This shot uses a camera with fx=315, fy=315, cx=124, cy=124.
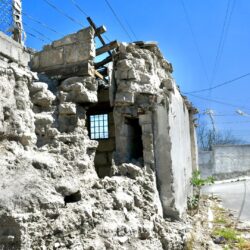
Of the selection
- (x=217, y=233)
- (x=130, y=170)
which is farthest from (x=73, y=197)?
(x=217, y=233)

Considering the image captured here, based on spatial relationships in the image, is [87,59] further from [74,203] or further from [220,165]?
[220,165]

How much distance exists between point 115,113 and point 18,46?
198 cm

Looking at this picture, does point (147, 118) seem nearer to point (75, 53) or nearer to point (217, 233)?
point (75, 53)

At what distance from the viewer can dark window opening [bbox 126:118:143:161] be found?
575 cm

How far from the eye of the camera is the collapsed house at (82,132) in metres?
3.10

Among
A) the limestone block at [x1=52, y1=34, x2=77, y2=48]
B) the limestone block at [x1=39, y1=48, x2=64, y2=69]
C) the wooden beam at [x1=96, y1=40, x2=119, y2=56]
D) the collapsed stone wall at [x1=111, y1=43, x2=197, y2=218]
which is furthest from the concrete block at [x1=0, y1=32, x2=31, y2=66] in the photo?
the collapsed stone wall at [x1=111, y1=43, x2=197, y2=218]

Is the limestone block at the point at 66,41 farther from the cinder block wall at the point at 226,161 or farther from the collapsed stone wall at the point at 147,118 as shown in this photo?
Result: the cinder block wall at the point at 226,161

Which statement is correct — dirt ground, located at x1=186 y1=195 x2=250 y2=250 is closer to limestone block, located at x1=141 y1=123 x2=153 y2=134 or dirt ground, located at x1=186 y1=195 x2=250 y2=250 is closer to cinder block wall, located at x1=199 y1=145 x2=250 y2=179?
limestone block, located at x1=141 y1=123 x2=153 y2=134

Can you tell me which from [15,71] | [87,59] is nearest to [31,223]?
[15,71]

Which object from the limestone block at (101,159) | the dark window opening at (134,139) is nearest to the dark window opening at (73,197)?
the dark window opening at (134,139)

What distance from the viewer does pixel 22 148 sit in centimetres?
347

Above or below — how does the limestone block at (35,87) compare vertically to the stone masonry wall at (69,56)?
below

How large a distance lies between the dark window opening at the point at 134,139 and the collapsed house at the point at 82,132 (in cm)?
2

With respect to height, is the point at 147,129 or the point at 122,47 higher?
the point at 122,47
